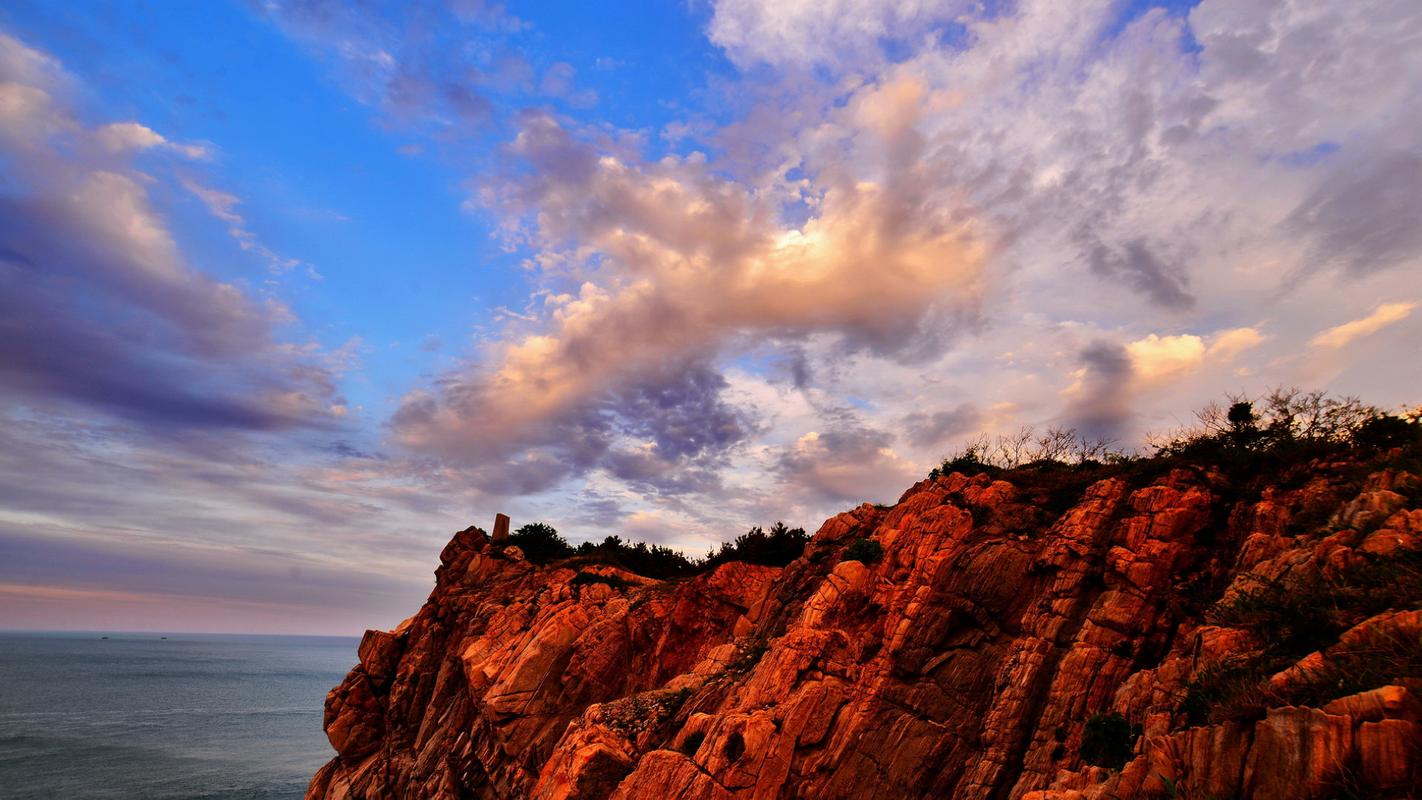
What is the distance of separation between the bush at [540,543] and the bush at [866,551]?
28.2 metres

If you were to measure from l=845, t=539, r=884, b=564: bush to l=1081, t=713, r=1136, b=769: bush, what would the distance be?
440 inches

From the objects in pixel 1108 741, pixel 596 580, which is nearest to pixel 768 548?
pixel 596 580

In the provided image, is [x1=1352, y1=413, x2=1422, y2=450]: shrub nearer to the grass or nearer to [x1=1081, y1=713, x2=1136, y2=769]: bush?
the grass

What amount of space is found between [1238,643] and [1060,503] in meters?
11.2

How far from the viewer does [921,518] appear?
90.3 ft

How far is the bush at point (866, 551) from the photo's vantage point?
27952 mm

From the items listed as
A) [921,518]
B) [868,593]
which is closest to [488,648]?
[868,593]

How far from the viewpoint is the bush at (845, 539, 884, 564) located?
28.0 m

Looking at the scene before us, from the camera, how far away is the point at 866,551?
2812cm

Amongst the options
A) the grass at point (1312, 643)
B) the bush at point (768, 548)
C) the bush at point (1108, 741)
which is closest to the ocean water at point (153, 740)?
the bush at point (768, 548)

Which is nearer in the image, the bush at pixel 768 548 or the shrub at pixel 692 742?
the shrub at pixel 692 742

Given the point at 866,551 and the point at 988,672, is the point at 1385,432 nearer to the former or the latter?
the point at 988,672

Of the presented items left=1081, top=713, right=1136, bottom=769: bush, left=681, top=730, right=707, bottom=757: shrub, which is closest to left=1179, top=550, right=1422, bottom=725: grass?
left=1081, top=713, right=1136, bottom=769: bush

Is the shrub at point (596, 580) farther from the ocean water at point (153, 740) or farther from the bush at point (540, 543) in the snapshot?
the ocean water at point (153, 740)
